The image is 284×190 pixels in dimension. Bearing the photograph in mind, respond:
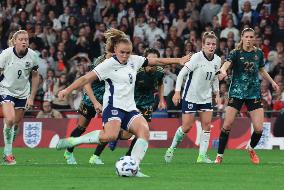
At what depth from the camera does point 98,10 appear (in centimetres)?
3108

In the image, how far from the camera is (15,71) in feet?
56.2

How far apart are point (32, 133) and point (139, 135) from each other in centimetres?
1235

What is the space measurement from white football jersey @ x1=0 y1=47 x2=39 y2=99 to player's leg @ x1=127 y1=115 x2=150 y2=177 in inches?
143

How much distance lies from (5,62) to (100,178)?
4471mm

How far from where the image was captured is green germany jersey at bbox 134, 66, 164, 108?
1773 cm

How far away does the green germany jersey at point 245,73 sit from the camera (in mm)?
17406

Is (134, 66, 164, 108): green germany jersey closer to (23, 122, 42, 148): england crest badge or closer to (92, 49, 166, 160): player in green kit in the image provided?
(92, 49, 166, 160): player in green kit

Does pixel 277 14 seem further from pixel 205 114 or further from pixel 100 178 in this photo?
pixel 100 178

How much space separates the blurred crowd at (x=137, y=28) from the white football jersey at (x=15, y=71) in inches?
351

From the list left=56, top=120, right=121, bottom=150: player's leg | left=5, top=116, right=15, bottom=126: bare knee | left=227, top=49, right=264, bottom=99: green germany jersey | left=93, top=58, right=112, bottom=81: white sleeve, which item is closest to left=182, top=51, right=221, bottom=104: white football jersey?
left=227, top=49, right=264, bottom=99: green germany jersey

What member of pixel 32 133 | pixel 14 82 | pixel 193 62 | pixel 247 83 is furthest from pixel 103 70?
pixel 32 133

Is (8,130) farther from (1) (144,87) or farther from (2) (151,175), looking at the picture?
(2) (151,175)

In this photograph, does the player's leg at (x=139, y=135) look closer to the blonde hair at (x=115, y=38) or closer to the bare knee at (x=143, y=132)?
the bare knee at (x=143, y=132)

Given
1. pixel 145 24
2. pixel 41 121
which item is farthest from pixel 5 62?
pixel 145 24
